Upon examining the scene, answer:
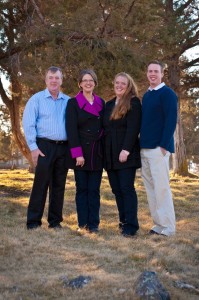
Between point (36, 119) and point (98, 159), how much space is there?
91 centimetres

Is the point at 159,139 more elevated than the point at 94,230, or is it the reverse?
the point at 159,139

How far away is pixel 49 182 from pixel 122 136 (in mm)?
1139

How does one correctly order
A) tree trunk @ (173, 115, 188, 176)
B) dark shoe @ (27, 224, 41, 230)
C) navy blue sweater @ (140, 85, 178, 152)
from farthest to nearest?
tree trunk @ (173, 115, 188, 176) < dark shoe @ (27, 224, 41, 230) < navy blue sweater @ (140, 85, 178, 152)

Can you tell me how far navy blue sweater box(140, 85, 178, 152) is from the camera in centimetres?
505

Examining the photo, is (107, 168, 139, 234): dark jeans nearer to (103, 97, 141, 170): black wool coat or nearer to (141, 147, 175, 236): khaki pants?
(103, 97, 141, 170): black wool coat

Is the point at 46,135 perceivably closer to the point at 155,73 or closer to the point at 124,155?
the point at 124,155

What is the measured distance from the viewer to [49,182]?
5.59m

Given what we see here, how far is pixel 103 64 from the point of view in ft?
26.6

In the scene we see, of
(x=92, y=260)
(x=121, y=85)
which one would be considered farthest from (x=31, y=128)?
(x=92, y=260)

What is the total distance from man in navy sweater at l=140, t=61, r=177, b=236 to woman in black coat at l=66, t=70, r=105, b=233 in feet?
1.79

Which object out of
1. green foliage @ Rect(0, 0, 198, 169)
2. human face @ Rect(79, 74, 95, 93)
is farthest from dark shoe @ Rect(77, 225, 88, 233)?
green foliage @ Rect(0, 0, 198, 169)

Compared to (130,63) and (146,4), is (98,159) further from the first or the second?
(146,4)

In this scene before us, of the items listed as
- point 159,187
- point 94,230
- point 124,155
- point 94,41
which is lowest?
point 94,230

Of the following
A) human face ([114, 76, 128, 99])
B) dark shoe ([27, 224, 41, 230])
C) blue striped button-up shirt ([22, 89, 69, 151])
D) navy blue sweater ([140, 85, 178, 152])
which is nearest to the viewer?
navy blue sweater ([140, 85, 178, 152])
